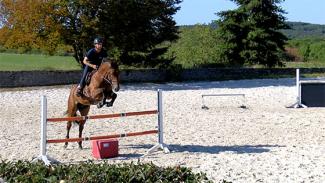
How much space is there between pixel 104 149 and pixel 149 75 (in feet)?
70.4

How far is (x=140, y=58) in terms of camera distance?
31.5 metres

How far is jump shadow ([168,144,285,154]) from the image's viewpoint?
10758mm

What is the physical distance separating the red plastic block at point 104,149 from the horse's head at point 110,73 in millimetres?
1003

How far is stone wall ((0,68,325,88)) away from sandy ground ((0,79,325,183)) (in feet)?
15.9

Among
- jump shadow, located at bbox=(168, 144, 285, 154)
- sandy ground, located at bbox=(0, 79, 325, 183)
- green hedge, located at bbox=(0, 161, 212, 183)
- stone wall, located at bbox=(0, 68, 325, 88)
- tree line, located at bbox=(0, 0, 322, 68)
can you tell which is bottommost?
jump shadow, located at bbox=(168, 144, 285, 154)

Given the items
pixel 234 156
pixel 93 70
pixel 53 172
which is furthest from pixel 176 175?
pixel 93 70

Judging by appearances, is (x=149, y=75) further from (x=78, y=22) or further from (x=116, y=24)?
(x=78, y=22)

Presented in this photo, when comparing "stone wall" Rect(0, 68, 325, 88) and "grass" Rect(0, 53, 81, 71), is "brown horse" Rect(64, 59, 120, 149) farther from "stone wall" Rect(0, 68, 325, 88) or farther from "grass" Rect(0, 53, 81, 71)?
"grass" Rect(0, 53, 81, 71)

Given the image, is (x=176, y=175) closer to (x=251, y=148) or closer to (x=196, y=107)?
(x=251, y=148)

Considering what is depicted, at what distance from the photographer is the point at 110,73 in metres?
10.0

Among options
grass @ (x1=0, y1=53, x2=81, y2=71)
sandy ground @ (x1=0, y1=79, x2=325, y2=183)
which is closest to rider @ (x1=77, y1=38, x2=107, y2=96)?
sandy ground @ (x1=0, y1=79, x2=325, y2=183)

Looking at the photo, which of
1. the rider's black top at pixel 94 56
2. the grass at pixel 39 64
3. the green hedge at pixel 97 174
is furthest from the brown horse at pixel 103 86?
the grass at pixel 39 64

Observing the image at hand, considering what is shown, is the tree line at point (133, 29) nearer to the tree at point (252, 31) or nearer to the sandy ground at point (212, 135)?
the tree at point (252, 31)

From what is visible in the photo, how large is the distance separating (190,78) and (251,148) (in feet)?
72.6
